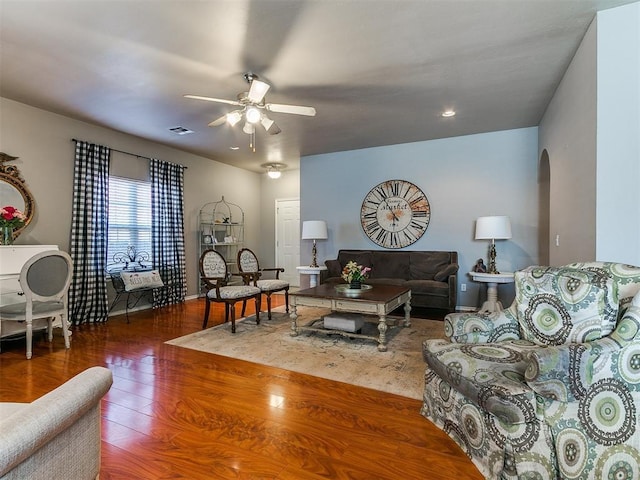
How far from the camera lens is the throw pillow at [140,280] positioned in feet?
15.4

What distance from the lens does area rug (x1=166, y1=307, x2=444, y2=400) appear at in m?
2.75

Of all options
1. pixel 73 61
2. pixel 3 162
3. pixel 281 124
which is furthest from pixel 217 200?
pixel 73 61

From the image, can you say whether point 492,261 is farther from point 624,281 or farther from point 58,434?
point 58,434

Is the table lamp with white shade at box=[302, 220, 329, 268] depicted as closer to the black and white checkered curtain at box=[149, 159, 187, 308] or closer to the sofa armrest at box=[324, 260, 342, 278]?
the sofa armrest at box=[324, 260, 342, 278]

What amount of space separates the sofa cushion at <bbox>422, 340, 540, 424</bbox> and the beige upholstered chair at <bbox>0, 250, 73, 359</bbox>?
349 cm

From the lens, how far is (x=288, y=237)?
804cm

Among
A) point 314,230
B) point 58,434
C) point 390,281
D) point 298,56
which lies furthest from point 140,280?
point 58,434

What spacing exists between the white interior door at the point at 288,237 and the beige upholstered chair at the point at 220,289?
3282mm

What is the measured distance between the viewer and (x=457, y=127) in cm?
490

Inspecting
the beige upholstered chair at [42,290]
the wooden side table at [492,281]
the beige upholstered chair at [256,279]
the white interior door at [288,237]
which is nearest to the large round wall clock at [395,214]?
the wooden side table at [492,281]

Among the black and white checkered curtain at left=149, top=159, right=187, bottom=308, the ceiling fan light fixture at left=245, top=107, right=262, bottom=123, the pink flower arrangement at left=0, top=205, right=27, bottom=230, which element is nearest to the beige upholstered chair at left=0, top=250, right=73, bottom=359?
the pink flower arrangement at left=0, top=205, right=27, bottom=230

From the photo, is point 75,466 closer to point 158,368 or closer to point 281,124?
point 158,368

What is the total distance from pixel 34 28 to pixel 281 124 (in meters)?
2.68

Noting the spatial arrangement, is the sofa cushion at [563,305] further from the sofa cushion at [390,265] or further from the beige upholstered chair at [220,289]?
the sofa cushion at [390,265]
